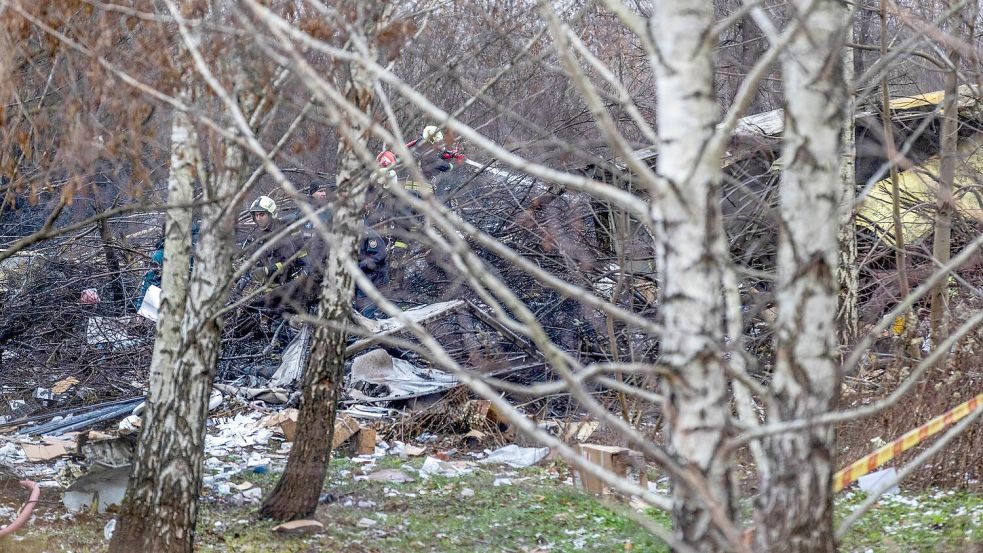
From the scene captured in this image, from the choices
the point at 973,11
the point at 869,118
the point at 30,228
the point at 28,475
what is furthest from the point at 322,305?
the point at 30,228

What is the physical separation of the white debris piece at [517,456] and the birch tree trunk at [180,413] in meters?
3.41

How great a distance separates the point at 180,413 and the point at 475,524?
7.31 feet

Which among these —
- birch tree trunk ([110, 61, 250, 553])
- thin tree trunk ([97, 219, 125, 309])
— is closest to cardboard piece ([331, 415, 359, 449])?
birch tree trunk ([110, 61, 250, 553])

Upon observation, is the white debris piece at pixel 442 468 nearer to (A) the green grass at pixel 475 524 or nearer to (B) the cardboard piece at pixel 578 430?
(A) the green grass at pixel 475 524

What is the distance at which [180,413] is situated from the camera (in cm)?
512

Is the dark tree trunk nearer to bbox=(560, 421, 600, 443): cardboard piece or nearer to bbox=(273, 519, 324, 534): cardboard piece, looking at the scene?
bbox=(273, 519, 324, 534): cardboard piece

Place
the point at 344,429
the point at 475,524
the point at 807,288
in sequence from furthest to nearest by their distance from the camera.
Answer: the point at 344,429, the point at 475,524, the point at 807,288

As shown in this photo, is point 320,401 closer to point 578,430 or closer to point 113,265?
point 578,430

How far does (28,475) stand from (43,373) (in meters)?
3.14

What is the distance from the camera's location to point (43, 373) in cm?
1023

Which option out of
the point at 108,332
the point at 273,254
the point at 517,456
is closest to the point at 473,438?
the point at 517,456

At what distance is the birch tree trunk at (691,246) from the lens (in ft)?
6.11

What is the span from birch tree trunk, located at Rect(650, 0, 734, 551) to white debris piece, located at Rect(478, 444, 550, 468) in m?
6.32

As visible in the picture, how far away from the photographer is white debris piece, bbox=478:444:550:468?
8.18 metres
